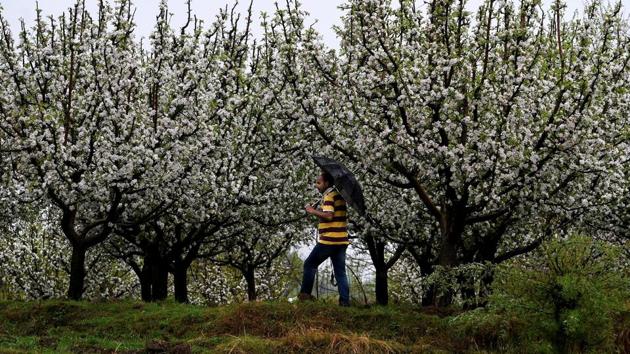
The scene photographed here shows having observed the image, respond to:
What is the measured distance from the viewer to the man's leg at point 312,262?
12.4 m

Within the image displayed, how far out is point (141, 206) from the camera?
1664 centimetres

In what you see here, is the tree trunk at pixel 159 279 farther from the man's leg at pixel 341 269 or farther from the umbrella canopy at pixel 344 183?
the umbrella canopy at pixel 344 183

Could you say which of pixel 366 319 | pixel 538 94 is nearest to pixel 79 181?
pixel 366 319

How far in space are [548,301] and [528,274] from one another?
1.53 feet

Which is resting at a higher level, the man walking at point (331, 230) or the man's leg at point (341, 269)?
the man walking at point (331, 230)

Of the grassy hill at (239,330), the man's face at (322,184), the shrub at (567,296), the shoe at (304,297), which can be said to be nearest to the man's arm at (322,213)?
the man's face at (322,184)

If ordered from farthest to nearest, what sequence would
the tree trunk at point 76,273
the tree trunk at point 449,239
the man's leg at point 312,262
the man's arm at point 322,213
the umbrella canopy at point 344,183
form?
1. the tree trunk at point 76,273
2. the tree trunk at point 449,239
3. the man's leg at point 312,262
4. the umbrella canopy at point 344,183
5. the man's arm at point 322,213

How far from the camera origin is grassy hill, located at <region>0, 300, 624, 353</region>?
994cm

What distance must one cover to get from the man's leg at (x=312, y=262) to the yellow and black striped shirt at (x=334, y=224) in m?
0.16

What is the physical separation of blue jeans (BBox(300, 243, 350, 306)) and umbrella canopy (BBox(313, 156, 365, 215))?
836mm

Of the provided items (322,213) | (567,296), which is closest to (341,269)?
(322,213)

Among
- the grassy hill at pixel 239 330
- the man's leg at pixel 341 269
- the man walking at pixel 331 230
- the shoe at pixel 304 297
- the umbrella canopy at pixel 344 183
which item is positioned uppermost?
the umbrella canopy at pixel 344 183

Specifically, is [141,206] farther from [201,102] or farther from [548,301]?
[548,301]

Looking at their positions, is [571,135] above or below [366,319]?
above
